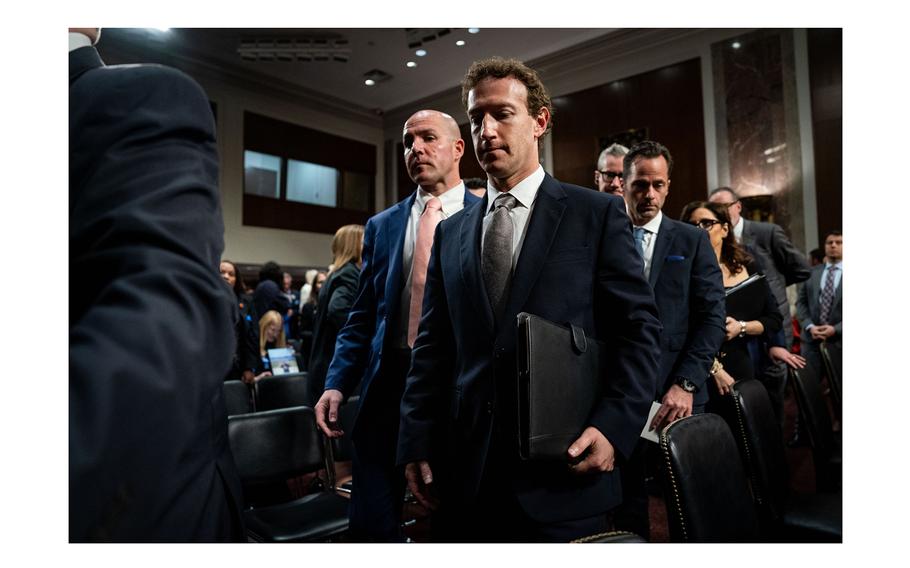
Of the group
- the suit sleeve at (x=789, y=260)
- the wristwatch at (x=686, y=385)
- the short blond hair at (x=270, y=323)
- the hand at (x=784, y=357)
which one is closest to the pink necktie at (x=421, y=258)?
the wristwatch at (x=686, y=385)

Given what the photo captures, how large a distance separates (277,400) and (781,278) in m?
3.06

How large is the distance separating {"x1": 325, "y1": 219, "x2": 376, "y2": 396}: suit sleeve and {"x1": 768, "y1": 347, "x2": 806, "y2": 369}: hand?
1.92 meters

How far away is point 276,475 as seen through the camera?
233cm

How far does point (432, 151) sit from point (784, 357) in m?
2.01

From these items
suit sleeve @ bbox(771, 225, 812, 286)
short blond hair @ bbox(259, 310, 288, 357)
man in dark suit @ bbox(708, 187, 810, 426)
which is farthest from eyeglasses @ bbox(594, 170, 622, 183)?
short blond hair @ bbox(259, 310, 288, 357)

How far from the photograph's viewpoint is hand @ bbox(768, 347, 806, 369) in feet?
8.64

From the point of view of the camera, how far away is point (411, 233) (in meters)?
1.86

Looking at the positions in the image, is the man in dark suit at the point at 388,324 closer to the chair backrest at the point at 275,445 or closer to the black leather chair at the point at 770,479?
the chair backrest at the point at 275,445

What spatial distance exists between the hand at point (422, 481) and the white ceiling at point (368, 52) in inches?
281

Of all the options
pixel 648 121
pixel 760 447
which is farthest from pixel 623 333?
pixel 648 121

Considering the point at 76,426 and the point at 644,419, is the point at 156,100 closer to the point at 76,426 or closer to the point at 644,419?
the point at 76,426

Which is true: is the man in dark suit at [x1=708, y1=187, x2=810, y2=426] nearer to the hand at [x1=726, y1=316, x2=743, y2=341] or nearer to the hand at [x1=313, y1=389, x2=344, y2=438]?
the hand at [x1=726, y1=316, x2=743, y2=341]

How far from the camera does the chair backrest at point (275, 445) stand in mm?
2258
